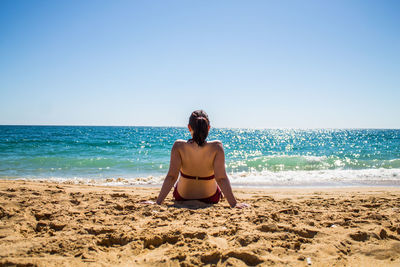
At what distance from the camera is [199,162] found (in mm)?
3416

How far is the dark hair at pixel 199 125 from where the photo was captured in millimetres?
3223

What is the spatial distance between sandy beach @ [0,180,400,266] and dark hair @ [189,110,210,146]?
93 cm

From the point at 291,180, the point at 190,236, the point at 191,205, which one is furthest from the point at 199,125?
the point at 291,180

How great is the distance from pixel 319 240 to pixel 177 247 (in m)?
1.28

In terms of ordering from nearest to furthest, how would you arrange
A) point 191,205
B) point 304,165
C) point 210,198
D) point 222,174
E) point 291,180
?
1. point 222,174
2. point 191,205
3. point 210,198
4. point 291,180
5. point 304,165

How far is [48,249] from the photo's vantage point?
2.00 m

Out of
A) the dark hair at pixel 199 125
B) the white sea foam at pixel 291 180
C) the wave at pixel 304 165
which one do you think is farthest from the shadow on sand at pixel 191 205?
the wave at pixel 304 165

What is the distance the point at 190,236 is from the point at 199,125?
1.41 m

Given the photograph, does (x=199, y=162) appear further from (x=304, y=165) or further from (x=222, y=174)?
(x=304, y=165)

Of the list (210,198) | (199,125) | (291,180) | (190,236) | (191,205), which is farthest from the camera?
(291,180)

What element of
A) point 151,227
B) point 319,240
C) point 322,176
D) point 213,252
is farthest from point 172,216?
point 322,176

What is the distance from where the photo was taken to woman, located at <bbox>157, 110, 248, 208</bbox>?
3273mm

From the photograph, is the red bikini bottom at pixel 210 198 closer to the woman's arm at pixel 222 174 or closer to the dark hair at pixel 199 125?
the woman's arm at pixel 222 174

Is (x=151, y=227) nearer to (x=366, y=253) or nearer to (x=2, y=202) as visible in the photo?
(x=366, y=253)
